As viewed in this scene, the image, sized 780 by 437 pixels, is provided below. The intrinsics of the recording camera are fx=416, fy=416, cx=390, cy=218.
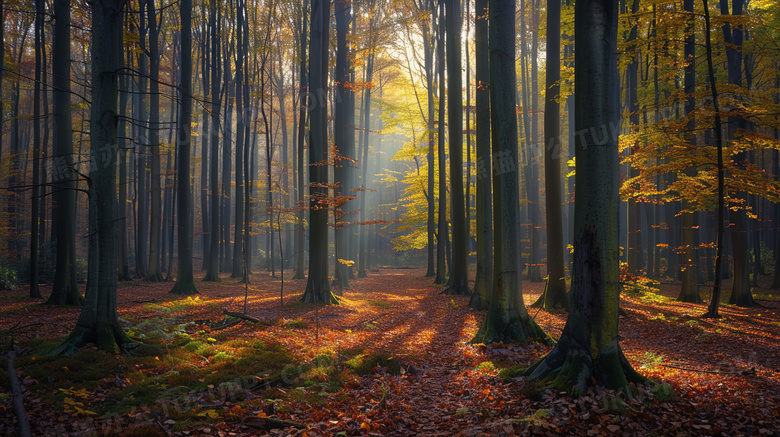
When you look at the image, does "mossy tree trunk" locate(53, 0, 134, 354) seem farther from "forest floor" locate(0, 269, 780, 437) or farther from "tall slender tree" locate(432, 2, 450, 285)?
"tall slender tree" locate(432, 2, 450, 285)

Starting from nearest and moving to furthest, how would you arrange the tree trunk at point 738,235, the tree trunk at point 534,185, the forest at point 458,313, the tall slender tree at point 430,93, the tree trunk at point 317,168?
the forest at point 458,313 < the tree trunk at point 317,168 < the tree trunk at point 738,235 < the tall slender tree at point 430,93 < the tree trunk at point 534,185

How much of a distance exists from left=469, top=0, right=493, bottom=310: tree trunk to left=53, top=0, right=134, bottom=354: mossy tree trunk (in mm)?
7895

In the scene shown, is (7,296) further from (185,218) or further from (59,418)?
(59,418)

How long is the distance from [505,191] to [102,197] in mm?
6765

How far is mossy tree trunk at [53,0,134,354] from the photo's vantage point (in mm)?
6141

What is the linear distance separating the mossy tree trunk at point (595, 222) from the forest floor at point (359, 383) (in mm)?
388

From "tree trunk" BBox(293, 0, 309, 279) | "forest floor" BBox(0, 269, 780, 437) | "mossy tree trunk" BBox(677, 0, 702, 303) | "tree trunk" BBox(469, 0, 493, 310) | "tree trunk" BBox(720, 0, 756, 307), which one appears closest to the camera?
"forest floor" BBox(0, 269, 780, 437)

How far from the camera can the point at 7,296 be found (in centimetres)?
1173

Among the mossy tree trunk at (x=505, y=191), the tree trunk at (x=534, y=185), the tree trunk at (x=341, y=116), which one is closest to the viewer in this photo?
the mossy tree trunk at (x=505, y=191)

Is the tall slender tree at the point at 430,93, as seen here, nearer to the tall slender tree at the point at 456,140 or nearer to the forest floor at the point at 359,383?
the tall slender tree at the point at 456,140

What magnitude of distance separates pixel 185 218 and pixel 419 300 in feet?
29.1

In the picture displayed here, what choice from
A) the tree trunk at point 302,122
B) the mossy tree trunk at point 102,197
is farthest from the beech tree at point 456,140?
the mossy tree trunk at point 102,197

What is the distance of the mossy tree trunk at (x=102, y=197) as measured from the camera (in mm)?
6141

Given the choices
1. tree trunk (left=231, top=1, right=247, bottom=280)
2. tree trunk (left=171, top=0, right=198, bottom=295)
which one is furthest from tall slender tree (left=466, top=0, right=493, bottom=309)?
tree trunk (left=231, top=1, right=247, bottom=280)
